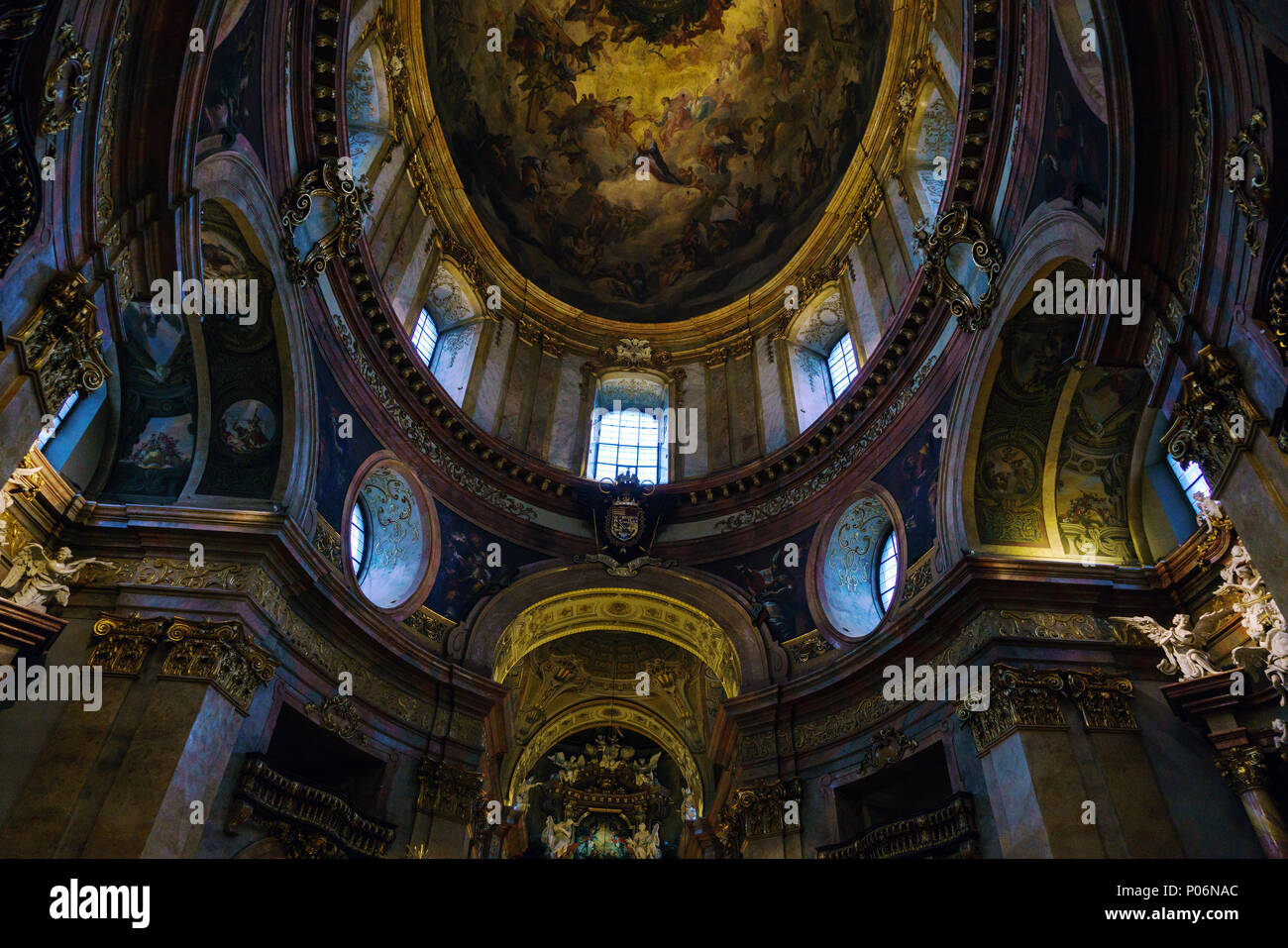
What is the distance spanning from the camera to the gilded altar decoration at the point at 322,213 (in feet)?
42.5

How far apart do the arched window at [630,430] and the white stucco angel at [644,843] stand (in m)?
9.67

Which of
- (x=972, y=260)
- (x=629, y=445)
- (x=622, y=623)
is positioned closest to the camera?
(x=972, y=260)

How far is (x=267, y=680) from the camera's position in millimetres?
11211

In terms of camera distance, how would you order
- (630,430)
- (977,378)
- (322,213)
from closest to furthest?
(977,378)
(322,213)
(630,430)

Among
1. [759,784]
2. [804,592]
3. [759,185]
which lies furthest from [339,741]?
[759,185]

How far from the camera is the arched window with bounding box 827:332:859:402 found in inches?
780

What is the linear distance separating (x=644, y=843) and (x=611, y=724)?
3265 millimetres

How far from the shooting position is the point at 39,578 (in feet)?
33.6

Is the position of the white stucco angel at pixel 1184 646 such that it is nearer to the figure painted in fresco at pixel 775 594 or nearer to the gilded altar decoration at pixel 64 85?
the figure painted in fresco at pixel 775 594

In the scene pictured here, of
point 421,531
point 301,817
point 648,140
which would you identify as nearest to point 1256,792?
point 301,817

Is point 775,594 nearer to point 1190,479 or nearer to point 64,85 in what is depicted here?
point 1190,479
